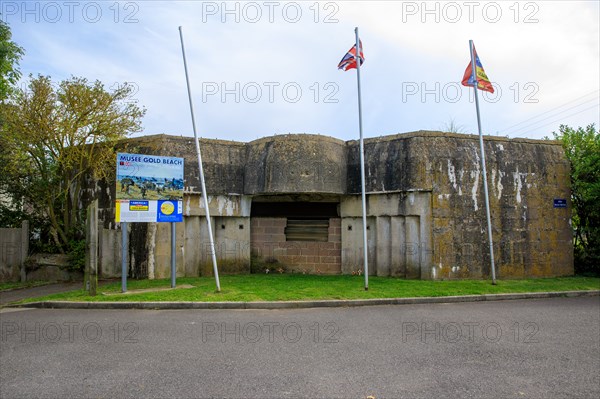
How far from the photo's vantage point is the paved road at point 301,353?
493cm

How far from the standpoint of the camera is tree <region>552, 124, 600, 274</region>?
1465 centimetres

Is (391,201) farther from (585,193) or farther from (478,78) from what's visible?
(585,193)

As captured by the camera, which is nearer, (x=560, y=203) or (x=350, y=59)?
(x=350, y=59)

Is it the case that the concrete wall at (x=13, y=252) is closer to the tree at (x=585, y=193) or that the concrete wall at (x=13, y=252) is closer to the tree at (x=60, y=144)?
the tree at (x=60, y=144)

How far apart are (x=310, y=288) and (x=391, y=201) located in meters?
4.59

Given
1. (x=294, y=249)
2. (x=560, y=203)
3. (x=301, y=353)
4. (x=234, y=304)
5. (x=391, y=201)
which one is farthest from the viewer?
(x=294, y=249)

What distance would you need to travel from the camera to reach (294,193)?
14289 mm

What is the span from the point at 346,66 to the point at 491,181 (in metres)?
6.34

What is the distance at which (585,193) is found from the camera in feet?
47.4

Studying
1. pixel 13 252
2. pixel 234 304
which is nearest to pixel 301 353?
pixel 234 304

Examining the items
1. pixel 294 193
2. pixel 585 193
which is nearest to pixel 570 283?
pixel 585 193

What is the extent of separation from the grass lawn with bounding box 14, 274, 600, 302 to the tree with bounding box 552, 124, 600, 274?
1.87 meters

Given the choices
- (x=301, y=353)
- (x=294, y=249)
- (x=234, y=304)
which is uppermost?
(x=294, y=249)

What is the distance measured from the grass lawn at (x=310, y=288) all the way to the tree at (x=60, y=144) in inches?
169
